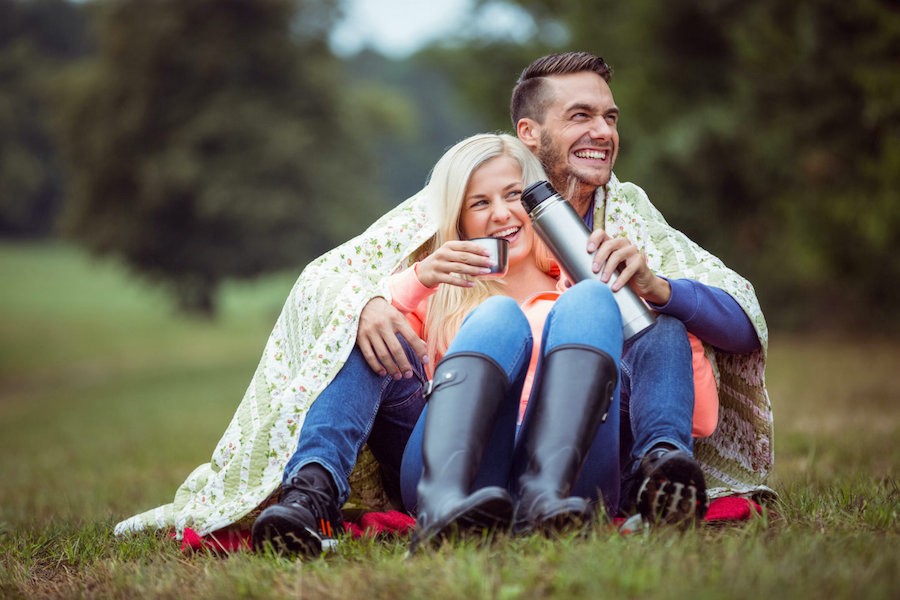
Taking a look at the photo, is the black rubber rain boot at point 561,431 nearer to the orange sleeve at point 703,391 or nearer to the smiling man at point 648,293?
the smiling man at point 648,293

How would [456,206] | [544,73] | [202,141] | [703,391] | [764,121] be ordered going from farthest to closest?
[202,141]
[764,121]
[544,73]
[456,206]
[703,391]

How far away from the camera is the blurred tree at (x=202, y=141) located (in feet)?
68.1

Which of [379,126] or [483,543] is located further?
[379,126]

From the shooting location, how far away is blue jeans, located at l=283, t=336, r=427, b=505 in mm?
2502

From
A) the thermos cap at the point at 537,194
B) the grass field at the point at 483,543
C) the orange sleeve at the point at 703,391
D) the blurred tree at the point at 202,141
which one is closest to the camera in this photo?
the grass field at the point at 483,543

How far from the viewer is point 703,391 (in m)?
2.71

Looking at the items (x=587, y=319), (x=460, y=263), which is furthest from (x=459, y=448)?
(x=460, y=263)

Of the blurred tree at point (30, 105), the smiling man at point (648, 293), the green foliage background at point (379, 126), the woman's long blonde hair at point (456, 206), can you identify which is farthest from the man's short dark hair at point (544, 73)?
the blurred tree at point (30, 105)

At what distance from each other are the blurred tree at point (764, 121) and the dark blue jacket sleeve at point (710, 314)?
6707mm

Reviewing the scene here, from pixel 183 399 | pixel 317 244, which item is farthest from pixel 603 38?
pixel 317 244

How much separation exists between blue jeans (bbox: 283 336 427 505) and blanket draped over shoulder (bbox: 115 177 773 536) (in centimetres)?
6

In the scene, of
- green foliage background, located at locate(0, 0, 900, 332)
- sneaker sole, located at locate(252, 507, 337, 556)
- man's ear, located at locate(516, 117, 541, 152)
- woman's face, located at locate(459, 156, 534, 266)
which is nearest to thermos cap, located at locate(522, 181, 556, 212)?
woman's face, located at locate(459, 156, 534, 266)

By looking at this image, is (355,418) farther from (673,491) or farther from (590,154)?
(590,154)

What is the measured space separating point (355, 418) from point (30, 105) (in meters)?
36.2
